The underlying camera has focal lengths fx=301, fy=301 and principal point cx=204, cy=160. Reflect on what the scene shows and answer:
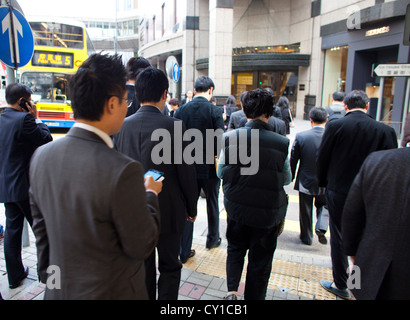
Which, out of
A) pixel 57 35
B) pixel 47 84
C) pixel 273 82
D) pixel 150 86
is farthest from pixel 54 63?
pixel 273 82

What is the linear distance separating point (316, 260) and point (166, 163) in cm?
257

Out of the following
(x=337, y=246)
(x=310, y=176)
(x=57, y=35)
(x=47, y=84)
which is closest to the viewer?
(x=337, y=246)

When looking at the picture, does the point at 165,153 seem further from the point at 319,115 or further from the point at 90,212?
the point at 319,115

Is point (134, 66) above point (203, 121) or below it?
above

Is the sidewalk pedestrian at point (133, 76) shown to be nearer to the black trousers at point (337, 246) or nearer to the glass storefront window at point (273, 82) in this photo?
the black trousers at point (337, 246)

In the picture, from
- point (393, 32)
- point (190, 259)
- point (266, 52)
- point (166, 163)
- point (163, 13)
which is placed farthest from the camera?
point (163, 13)

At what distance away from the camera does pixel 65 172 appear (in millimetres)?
1312

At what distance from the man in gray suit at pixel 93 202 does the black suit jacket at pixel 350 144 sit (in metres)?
2.24

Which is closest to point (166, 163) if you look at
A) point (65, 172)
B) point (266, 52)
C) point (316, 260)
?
point (65, 172)

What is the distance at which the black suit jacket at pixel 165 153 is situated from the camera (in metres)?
2.37

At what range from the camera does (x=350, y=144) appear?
298cm

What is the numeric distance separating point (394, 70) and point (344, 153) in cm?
324

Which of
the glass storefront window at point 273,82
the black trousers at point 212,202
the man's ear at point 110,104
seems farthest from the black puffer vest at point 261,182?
the glass storefront window at point 273,82

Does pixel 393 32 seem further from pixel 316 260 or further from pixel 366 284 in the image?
pixel 366 284
